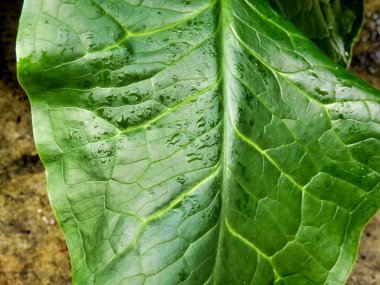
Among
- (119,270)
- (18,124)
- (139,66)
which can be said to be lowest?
(18,124)

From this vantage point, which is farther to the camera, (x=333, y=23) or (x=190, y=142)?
(x=333, y=23)

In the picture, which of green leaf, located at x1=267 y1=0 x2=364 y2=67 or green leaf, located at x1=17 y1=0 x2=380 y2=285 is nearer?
green leaf, located at x1=17 y1=0 x2=380 y2=285

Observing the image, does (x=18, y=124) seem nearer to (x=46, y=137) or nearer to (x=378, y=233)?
(x=46, y=137)

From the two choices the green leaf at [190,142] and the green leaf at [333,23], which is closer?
the green leaf at [190,142]

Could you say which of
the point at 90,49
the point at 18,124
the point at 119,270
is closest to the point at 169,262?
the point at 119,270
